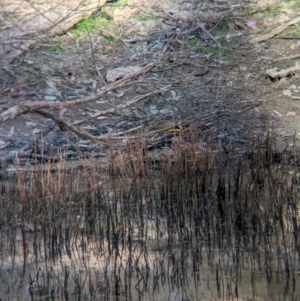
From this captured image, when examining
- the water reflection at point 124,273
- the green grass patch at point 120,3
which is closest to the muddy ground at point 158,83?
the green grass patch at point 120,3

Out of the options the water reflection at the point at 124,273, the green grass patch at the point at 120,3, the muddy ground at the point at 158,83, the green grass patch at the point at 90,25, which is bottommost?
the water reflection at the point at 124,273

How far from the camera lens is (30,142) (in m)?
7.94

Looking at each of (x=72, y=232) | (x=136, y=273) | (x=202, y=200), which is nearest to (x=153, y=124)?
(x=202, y=200)

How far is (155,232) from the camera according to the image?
6047 mm

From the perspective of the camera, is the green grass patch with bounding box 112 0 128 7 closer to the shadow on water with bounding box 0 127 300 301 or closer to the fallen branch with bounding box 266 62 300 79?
the fallen branch with bounding box 266 62 300 79

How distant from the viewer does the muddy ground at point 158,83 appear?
752 cm

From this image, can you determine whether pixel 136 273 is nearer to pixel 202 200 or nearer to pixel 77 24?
pixel 202 200

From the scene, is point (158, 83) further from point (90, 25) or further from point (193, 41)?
point (90, 25)

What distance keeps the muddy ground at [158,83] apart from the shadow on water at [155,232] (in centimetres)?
52

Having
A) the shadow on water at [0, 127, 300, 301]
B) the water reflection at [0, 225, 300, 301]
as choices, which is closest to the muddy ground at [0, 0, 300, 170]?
the shadow on water at [0, 127, 300, 301]

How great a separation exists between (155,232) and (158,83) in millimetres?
1817

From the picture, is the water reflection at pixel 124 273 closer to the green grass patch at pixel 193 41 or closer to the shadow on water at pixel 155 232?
the shadow on water at pixel 155 232

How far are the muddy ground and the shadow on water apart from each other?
0.52m

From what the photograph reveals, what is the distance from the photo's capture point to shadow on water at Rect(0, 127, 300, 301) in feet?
16.6
